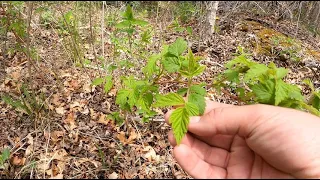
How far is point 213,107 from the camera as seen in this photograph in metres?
1.92

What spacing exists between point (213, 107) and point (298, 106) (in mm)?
523

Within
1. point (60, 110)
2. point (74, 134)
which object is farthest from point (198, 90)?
point (60, 110)

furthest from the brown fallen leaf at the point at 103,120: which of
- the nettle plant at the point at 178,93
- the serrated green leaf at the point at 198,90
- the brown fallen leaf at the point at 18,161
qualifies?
the serrated green leaf at the point at 198,90

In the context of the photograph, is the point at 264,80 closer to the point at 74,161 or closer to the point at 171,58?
the point at 171,58

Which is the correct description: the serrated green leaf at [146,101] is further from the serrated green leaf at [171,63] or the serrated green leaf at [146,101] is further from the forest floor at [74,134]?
the forest floor at [74,134]

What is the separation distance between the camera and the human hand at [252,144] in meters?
1.57

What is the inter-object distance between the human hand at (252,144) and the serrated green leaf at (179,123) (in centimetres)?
21

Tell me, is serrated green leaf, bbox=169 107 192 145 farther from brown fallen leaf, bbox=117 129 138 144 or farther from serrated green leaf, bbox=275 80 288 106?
brown fallen leaf, bbox=117 129 138 144

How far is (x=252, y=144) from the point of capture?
168cm

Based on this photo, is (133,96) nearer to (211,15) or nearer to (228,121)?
(228,121)

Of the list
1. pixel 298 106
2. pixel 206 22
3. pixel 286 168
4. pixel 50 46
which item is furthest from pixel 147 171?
pixel 206 22

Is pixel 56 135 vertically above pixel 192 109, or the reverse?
pixel 192 109

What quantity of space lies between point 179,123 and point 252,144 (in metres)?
0.50

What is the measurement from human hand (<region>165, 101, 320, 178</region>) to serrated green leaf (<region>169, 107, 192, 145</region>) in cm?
21
